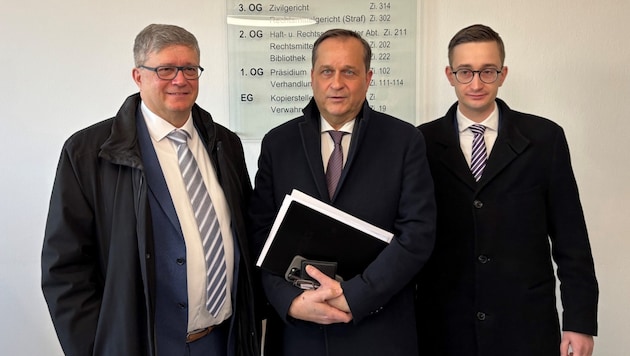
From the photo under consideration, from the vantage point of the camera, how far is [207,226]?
1438 millimetres

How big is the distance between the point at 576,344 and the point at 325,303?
0.83 metres

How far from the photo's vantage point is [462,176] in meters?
1.52

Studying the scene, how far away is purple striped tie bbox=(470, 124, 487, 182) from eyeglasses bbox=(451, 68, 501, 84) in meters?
0.14

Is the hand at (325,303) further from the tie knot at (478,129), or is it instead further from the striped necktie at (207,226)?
the tie knot at (478,129)

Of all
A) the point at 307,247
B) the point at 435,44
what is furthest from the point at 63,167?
the point at 435,44

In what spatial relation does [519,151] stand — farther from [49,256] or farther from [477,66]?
[49,256]

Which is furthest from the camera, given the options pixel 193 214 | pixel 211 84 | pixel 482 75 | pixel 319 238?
pixel 211 84

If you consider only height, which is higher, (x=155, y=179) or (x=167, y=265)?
(x=155, y=179)

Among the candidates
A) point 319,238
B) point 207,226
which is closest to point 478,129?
point 319,238

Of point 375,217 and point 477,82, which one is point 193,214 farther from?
point 477,82

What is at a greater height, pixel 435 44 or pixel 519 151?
pixel 435 44

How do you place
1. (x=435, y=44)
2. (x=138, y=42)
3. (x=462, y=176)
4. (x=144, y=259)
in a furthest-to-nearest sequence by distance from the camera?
1. (x=435, y=44)
2. (x=462, y=176)
3. (x=138, y=42)
4. (x=144, y=259)

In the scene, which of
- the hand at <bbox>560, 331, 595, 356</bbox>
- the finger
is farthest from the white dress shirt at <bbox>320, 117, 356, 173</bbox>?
the hand at <bbox>560, 331, 595, 356</bbox>

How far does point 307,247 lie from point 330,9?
1.27 metres
